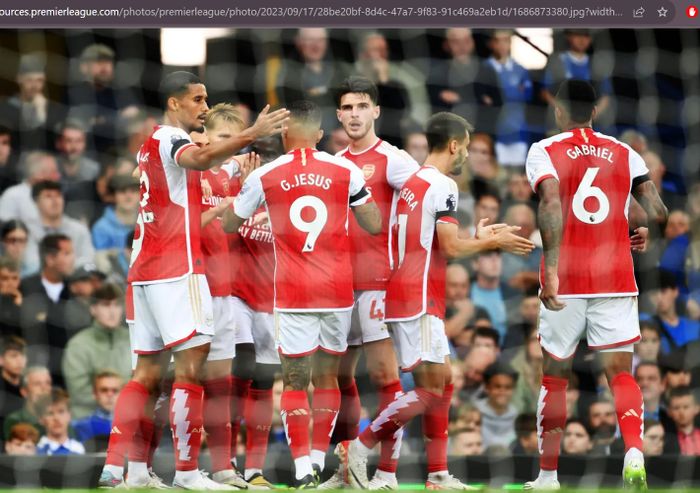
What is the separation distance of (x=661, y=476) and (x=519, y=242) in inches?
71.1

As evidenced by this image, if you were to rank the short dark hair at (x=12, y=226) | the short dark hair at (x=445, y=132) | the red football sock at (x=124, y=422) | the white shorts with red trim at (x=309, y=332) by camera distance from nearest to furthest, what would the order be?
the red football sock at (x=124, y=422), the white shorts with red trim at (x=309, y=332), the short dark hair at (x=445, y=132), the short dark hair at (x=12, y=226)

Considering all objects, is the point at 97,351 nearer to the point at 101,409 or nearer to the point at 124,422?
the point at 101,409

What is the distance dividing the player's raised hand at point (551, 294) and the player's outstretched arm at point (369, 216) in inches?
28.5

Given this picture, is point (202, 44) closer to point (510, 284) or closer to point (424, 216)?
point (510, 284)

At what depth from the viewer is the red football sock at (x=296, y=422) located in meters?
5.20

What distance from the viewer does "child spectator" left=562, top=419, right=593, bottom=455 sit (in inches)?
273

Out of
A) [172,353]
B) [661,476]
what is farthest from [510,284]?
[172,353]

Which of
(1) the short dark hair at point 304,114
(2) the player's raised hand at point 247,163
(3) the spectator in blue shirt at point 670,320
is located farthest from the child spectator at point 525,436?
(1) the short dark hair at point 304,114

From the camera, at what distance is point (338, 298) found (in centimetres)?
534

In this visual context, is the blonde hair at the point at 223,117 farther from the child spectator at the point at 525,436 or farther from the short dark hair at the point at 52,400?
the child spectator at the point at 525,436

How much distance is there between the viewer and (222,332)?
574 cm

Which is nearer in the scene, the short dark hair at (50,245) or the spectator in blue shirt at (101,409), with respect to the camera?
the spectator in blue shirt at (101,409)

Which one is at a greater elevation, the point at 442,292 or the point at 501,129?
the point at 501,129

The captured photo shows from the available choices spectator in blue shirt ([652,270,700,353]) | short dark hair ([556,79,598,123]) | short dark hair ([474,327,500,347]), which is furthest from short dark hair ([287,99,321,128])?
spectator in blue shirt ([652,270,700,353])
